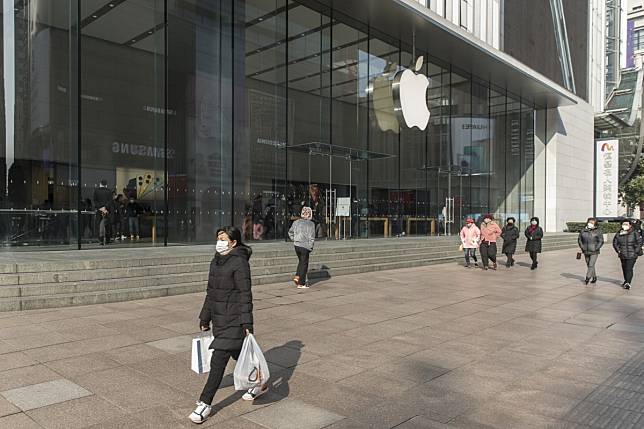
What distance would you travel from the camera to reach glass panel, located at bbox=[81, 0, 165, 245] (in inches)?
663

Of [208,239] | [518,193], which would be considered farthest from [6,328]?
[518,193]

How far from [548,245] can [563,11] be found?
Answer: 1811cm

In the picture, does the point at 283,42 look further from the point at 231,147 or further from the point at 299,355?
the point at 299,355

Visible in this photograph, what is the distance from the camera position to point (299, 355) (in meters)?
5.51

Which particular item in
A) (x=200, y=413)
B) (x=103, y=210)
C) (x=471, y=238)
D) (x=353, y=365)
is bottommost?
(x=353, y=365)

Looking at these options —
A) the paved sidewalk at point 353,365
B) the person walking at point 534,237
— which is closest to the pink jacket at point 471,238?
the person walking at point 534,237

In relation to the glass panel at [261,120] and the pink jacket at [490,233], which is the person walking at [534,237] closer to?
the pink jacket at [490,233]

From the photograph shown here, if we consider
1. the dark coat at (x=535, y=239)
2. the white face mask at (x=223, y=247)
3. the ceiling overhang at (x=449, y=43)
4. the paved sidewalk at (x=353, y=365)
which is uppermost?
the ceiling overhang at (x=449, y=43)

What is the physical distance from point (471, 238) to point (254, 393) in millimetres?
12413

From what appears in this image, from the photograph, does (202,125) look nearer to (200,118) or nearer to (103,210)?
(200,118)

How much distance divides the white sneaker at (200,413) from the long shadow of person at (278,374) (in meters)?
0.26

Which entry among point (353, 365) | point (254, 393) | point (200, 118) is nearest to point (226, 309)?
point (254, 393)

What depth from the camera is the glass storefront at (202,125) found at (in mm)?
14891

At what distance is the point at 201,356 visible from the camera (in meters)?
3.82
